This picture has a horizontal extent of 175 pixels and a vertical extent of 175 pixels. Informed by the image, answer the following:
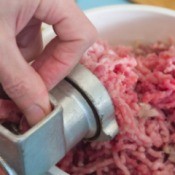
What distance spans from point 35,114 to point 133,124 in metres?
0.21

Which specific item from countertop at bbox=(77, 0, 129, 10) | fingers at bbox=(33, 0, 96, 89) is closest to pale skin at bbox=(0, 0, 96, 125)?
fingers at bbox=(33, 0, 96, 89)

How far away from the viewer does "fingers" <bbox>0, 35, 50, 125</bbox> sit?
2.01 ft

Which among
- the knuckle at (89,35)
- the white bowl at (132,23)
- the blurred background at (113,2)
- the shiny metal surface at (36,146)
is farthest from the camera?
the blurred background at (113,2)

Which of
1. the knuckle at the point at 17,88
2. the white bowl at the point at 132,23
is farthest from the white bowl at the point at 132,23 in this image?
the knuckle at the point at 17,88

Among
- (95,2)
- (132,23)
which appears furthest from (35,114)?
(95,2)

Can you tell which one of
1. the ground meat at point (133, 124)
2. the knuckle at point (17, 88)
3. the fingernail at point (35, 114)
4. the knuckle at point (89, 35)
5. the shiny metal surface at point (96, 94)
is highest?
the knuckle at point (17, 88)

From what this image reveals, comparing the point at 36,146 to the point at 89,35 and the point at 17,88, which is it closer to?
the point at 17,88

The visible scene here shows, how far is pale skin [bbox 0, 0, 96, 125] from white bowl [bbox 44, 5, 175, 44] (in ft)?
0.62

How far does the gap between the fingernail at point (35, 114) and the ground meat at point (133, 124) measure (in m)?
0.17

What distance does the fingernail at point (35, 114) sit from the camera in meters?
0.65

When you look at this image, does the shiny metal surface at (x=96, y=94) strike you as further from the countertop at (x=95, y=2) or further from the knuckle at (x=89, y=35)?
the countertop at (x=95, y=2)

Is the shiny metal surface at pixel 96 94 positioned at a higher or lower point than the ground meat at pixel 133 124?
higher

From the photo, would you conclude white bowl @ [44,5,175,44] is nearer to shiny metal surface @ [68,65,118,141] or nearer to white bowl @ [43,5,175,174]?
white bowl @ [43,5,175,174]

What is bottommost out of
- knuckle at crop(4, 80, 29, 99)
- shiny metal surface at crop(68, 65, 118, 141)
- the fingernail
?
shiny metal surface at crop(68, 65, 118, 141)
